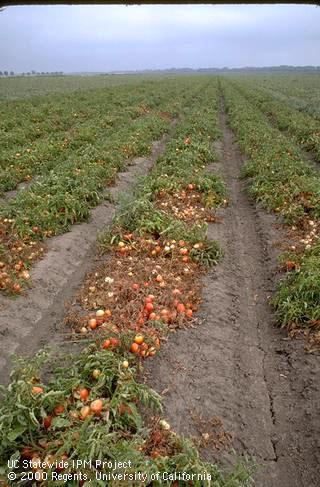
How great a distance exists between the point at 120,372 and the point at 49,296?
2.65 m

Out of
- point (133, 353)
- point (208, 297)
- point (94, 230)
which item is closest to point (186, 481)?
point (133, 353)

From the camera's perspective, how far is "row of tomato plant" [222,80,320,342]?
17.7ft

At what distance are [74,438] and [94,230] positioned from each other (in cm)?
553

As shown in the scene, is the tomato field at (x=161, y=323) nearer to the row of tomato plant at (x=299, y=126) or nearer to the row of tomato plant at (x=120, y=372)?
the row of tomato plant at (x=120, y=372)

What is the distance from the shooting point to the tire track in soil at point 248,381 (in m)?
3.68

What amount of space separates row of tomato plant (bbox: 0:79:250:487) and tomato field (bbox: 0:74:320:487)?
0.06ft

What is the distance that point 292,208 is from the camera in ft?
27.5

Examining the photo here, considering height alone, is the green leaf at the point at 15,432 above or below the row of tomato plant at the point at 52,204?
below

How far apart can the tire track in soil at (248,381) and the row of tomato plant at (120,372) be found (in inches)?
9.7

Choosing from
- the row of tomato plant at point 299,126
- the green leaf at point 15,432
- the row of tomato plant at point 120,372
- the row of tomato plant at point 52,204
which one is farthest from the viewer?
the row of tomato plant at point 299,126

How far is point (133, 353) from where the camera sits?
14.7ft

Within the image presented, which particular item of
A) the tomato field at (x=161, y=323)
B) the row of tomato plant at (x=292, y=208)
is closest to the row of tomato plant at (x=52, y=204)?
the tomato field at (x=161, y=323)

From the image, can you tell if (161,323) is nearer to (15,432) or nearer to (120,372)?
(120,372)

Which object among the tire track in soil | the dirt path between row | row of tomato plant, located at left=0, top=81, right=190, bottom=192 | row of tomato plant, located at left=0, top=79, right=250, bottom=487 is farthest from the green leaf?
row of tomato plant, located at left=0, top=81, right=190, bottom=192
